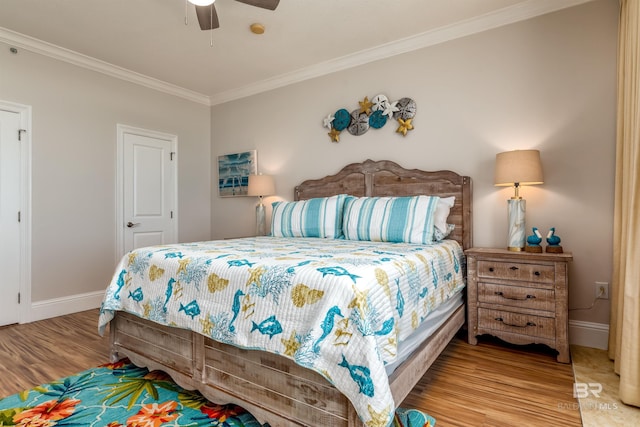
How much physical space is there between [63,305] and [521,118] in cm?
458

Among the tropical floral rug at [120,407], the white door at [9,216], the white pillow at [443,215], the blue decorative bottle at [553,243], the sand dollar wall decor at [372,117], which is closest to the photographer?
the tropical floral rug at [120,407]

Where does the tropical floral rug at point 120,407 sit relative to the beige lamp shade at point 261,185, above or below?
below

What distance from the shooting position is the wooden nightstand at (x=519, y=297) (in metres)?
2.28

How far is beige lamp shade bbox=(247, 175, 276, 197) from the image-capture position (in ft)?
13.4

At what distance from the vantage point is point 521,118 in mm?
2795

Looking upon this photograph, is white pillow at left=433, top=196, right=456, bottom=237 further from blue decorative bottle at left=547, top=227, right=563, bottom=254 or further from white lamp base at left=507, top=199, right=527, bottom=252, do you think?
blue decorative bottle at left=547, top=227, right=563, bottom=254

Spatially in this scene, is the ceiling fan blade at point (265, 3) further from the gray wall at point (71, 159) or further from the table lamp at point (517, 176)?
the gray wall at point (71, 159)

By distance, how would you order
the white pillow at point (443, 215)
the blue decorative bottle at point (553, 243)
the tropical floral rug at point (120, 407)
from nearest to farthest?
the tropical floral rug at point (120, 407)
the blue decorative bottle at point (553, 243)
the white pillow at point (443, 215)

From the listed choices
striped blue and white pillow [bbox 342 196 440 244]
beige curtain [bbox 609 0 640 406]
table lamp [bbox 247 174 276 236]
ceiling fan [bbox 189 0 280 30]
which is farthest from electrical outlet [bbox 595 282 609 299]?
table lamp [bbox 247 174 276 236]

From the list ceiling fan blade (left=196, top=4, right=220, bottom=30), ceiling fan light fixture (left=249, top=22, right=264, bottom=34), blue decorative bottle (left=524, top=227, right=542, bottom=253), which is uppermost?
ceiling fan light fixture (left=249, top=22, right=264, bottom=34)

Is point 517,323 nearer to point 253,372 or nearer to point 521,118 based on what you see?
point 521,118

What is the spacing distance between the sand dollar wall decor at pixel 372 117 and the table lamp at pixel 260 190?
921mm

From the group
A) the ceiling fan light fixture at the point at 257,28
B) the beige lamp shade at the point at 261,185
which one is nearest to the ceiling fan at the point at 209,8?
the ceiling fan light fixture at the point at 257,28

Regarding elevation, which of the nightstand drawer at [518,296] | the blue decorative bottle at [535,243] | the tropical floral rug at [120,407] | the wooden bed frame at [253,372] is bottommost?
the tropical floral rug at [120,407]
